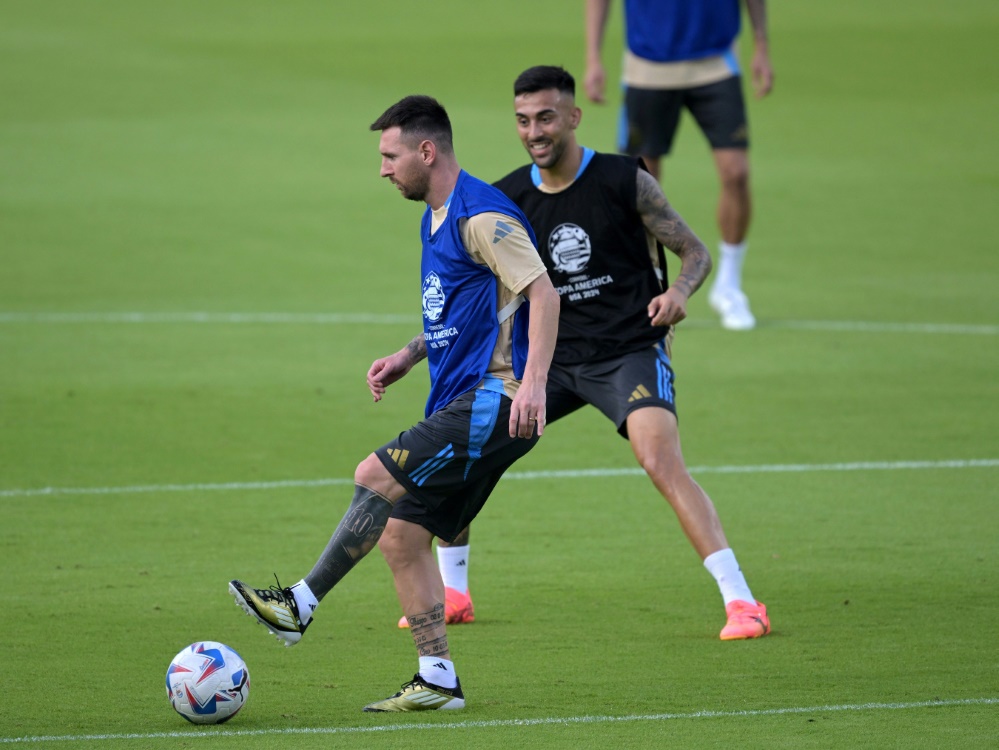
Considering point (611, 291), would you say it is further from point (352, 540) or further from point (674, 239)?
point (352, 540)

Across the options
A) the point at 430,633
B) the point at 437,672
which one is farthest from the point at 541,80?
the point at 437,672

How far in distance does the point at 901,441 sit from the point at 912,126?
17.2m

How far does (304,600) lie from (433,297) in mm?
1209

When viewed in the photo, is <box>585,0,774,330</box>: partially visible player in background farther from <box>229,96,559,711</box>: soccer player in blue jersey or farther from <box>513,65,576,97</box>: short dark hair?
<box>229,96,559,711</box>: soccer player in blue jersey

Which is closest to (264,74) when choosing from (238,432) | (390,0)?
(390,0)

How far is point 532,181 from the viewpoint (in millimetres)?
7879

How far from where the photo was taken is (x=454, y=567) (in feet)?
24.4

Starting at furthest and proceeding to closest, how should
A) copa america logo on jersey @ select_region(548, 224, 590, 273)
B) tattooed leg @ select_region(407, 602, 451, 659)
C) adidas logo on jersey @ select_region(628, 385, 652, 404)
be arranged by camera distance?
copa america logo on jersey @ select_region(548, 224, 590, 273), adidas logo on jersey @ select_region(628, 385, 652, 404), tattooed leg @ select_region(407, 602, 451, 659)

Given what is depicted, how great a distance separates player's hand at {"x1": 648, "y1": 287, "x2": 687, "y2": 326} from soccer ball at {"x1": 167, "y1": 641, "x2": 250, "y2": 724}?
236 centimetres

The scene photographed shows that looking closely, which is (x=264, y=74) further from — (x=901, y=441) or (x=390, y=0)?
(x=901, y=441)

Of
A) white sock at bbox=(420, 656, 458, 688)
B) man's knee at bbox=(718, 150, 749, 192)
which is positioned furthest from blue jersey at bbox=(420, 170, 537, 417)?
man's knee at bbox=(718, 150, 749, 192)

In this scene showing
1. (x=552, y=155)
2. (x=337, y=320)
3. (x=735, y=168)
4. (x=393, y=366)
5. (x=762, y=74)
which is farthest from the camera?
(x=337, y=320)

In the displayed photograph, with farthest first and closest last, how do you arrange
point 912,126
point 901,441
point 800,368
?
point 912,126, point 800,368, point 901,441

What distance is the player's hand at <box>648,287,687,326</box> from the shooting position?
23.2ft
